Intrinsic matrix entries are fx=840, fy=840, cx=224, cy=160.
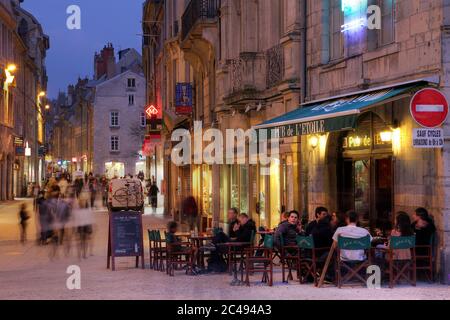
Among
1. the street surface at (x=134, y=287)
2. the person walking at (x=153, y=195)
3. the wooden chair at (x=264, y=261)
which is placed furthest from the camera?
the person walking at (x=153, y=195)

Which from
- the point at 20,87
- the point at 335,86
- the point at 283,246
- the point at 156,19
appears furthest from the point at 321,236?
the point at 20,87

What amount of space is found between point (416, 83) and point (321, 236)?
302 cm

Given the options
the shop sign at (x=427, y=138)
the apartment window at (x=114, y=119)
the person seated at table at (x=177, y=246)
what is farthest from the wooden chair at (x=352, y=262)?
the apartment window at (x=114, y=119)

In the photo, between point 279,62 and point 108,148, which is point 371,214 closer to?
point 279,62

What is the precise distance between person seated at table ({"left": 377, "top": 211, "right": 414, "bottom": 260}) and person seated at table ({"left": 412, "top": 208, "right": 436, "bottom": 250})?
170 millimetres

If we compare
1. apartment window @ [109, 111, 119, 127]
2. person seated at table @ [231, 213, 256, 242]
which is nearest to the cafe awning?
person seated at table @ [231, 213, 256, 242]

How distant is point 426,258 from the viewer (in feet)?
45.8

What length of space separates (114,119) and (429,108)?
224 ft

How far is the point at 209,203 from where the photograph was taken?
29984 millimetres

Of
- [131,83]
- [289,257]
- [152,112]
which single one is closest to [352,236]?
[289,257]

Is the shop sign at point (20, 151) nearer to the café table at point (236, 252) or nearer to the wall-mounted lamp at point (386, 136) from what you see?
the café table at point (236, 252)

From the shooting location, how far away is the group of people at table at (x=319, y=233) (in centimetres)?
1358

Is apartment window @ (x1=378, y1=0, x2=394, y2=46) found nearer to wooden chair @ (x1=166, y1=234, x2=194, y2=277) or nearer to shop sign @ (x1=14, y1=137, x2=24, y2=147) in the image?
wooden chair @ (x1=166, y1=234, x2=194, y2=277)

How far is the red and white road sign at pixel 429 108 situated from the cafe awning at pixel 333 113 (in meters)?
0.62
